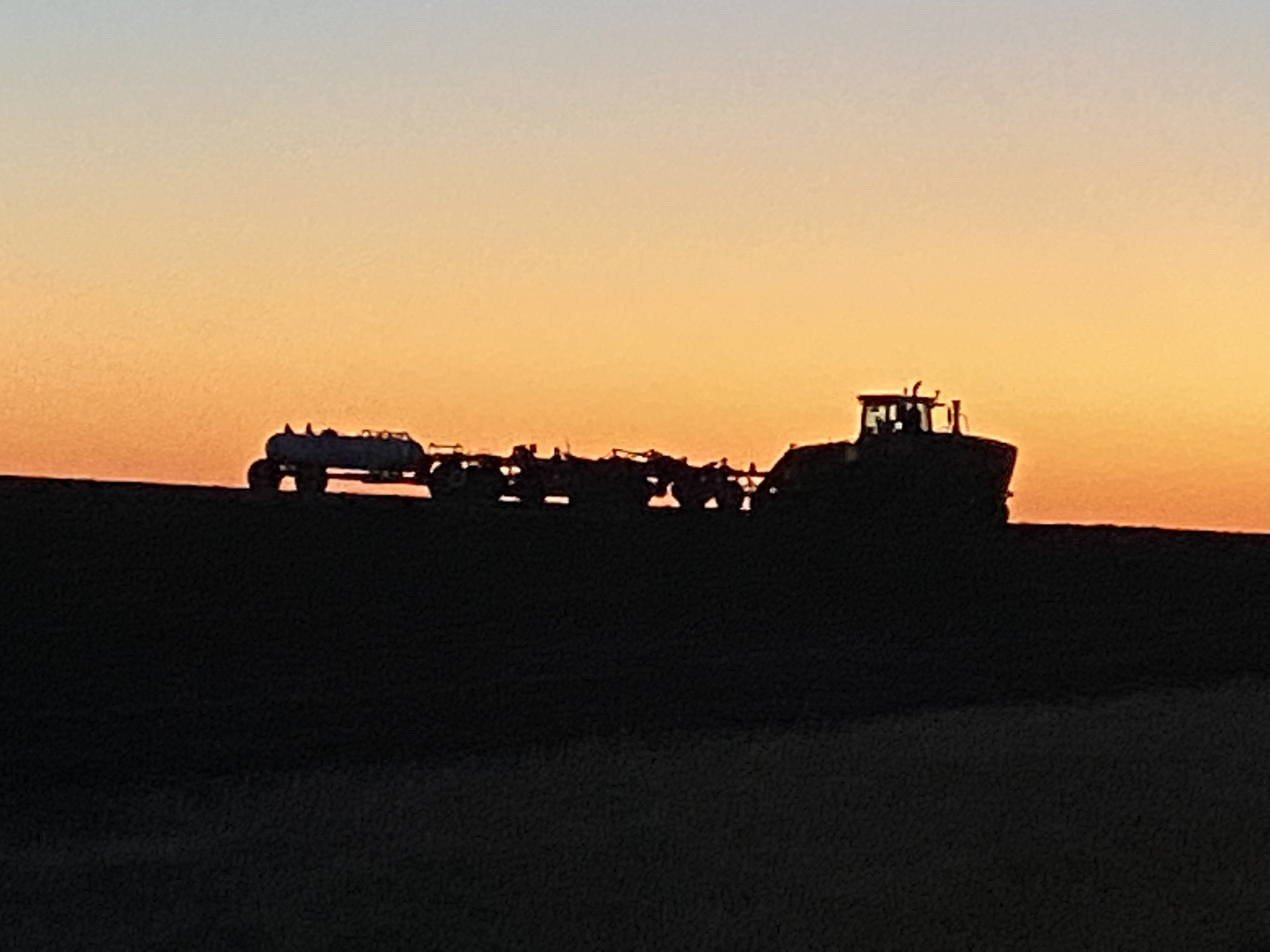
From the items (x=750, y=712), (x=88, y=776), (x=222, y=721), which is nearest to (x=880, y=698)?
(x=750, y=712)

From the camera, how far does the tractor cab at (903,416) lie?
41594 millimetres

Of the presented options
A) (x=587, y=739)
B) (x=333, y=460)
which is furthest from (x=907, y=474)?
(x=587, y=739)

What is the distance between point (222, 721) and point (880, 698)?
5.69m

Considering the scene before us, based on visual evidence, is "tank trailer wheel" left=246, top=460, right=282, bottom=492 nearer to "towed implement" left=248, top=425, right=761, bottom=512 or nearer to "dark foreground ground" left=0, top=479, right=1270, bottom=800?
"towed implement" left=248, top=425, right=761, bottom=512

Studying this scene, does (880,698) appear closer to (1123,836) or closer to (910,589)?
(1123,836)

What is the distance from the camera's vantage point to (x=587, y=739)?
54.5 feet

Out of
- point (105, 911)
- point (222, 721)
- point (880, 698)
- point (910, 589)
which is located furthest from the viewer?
point (910, 589)

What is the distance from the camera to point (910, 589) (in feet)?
97.1

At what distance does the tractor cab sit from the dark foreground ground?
24.0ft

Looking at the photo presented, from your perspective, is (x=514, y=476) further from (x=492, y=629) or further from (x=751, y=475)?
(x=492, y=629)

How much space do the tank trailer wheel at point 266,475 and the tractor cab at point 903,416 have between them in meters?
14.8

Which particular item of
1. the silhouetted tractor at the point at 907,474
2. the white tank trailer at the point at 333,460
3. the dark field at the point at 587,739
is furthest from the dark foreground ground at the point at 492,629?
the white tank trailer at the point at 333,460

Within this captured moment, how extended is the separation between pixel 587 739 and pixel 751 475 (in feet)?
105

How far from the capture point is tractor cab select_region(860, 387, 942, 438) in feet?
136
